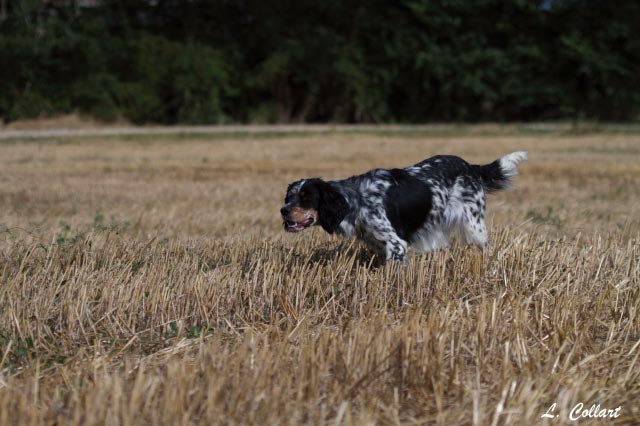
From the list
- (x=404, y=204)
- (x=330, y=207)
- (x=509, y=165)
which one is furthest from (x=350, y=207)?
(x=509, y=165)

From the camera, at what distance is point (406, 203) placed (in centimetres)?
691

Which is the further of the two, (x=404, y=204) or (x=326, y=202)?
(x=404, y=204)

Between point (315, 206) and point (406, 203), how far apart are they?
37.4 inches

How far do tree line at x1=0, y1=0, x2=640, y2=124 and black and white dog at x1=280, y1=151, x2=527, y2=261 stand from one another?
30.6 m

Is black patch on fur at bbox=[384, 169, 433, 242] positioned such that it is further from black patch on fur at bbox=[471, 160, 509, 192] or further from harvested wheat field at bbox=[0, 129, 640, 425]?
black patch on fur at bbox=[471, 160, 509, 192]

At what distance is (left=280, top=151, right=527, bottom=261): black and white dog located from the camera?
6383 millimetres

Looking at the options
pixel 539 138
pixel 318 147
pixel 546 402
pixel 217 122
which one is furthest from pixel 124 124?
pixel 546 402

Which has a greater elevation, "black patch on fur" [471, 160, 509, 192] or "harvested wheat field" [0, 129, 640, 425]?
"black patch on fur" [471, 160, 509, 192]

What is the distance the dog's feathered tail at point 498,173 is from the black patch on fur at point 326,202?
1.87 m

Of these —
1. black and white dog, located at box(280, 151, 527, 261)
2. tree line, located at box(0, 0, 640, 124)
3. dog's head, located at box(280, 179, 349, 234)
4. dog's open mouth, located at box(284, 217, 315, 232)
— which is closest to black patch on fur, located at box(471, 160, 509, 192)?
black and white dog, located at box(280, 151, 527, 261)

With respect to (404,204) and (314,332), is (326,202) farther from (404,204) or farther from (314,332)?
(314,332)
